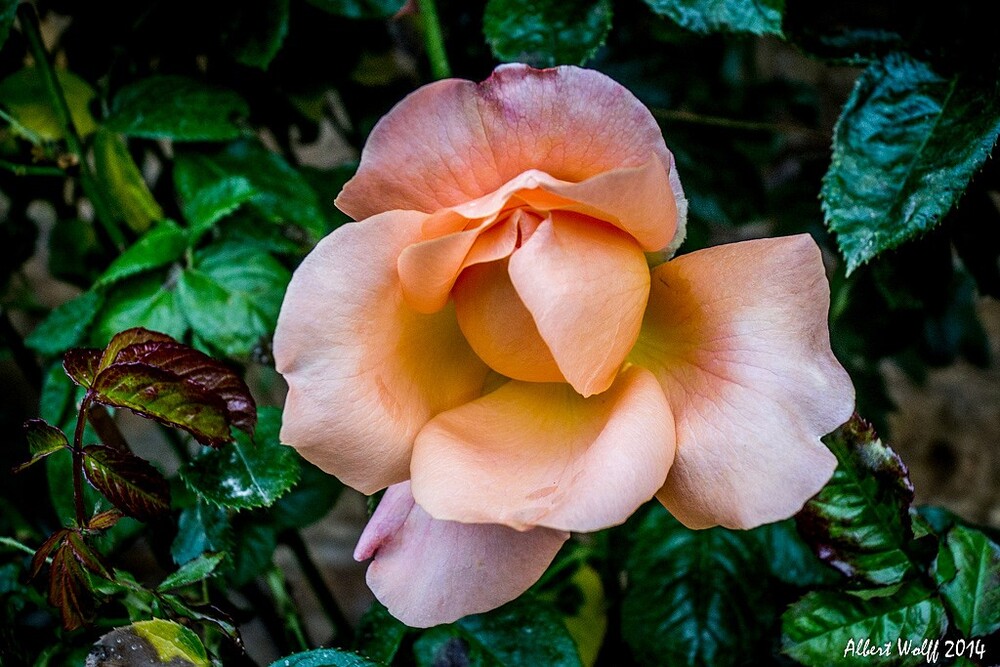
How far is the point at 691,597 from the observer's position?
78 centimetres

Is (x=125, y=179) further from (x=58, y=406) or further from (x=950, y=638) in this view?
(x=950, y=638)

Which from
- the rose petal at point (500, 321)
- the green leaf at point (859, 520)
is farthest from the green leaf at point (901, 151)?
the rose petal at point (500, 321)

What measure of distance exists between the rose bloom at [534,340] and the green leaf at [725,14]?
0.74 ft

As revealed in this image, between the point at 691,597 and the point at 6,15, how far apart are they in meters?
0.78

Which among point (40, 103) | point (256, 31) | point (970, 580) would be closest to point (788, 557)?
point (970, 580)

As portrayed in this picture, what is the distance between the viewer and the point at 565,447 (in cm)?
47

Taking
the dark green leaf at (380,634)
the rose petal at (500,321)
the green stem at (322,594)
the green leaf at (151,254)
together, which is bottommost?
the green stem at (322,594)

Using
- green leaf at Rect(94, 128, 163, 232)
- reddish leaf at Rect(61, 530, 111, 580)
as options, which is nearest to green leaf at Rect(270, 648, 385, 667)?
reddish leaf at Rect(61, 530, 111, 580)

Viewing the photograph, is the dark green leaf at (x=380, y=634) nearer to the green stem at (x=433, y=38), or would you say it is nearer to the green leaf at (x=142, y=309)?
the green leaf at (x=142, y=309)

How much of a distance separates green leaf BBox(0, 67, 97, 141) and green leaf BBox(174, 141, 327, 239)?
0.32 feet

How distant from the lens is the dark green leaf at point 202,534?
0.61m

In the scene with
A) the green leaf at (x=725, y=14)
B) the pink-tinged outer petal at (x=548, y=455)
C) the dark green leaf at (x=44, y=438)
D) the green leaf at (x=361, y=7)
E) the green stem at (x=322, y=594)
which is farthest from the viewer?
the green stem at (x=322, y=594)

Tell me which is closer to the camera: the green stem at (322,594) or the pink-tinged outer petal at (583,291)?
the pink-tinged outer petal at (583,291)

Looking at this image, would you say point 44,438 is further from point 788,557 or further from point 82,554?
point 788,557
